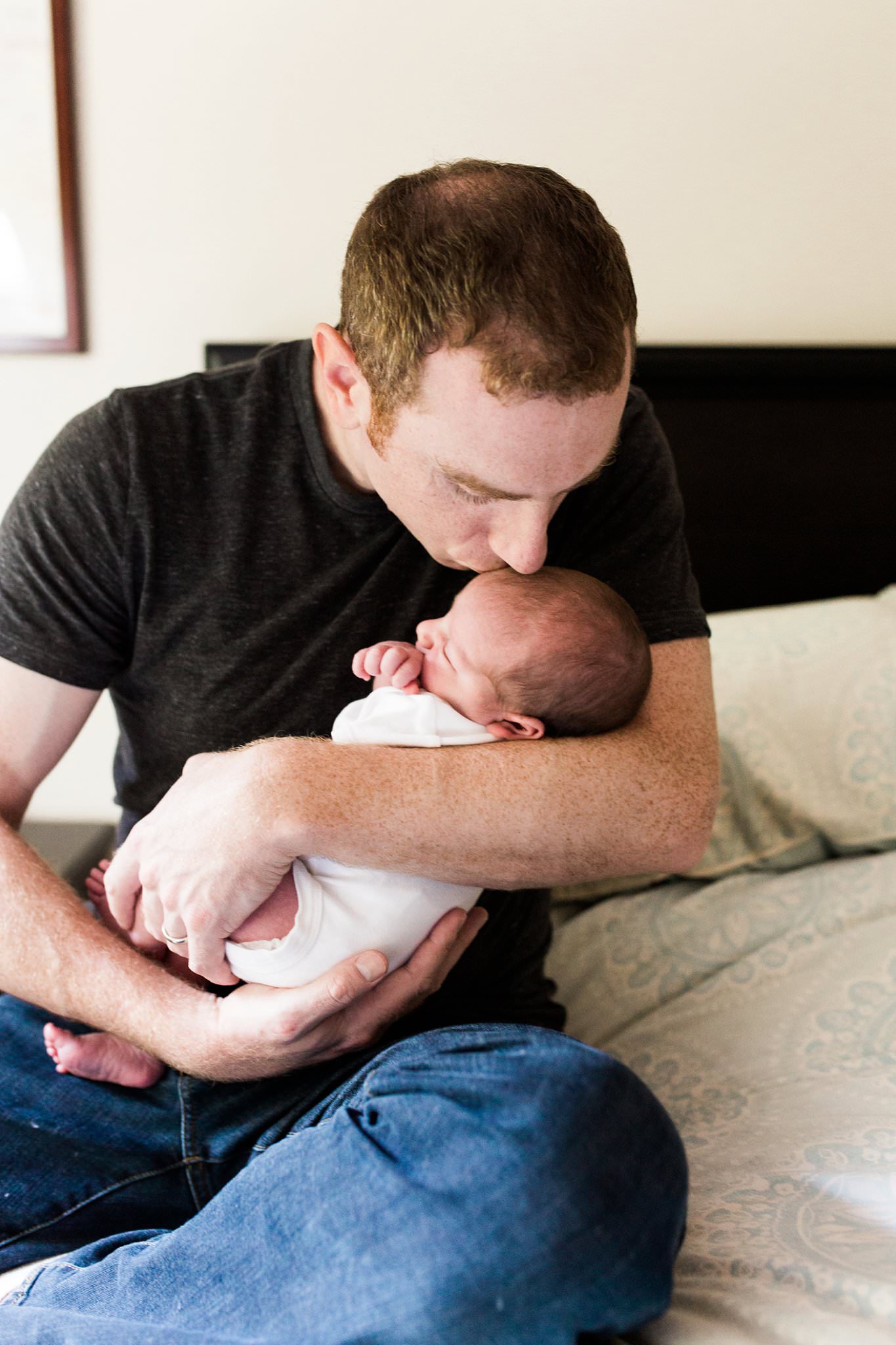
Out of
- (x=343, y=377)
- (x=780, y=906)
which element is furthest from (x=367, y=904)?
(x=780, y=906)

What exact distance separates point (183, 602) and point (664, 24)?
1.42 meters

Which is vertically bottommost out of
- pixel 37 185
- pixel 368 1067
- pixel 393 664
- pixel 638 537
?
pixel 368 1067

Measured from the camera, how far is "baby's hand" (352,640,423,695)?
113 centimetres

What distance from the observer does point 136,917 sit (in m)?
1.18

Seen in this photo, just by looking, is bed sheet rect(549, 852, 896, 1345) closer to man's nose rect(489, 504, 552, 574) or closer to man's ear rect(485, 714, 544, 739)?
man's ear rect(485, 714, 544, 739)

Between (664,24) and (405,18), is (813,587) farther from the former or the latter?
(405,18)

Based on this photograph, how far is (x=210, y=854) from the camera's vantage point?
40.0 inches

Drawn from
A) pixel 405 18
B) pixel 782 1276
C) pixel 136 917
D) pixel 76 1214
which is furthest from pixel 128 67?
pixel 782 1276

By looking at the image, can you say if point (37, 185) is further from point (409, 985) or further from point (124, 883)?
point (409, 985)

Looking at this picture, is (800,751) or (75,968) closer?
(75,968)

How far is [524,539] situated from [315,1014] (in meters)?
0.48

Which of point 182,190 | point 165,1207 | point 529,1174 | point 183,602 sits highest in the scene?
point 182,190

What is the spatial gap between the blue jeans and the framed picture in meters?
1.51

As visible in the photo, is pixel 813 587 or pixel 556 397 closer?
pixel 556 397
